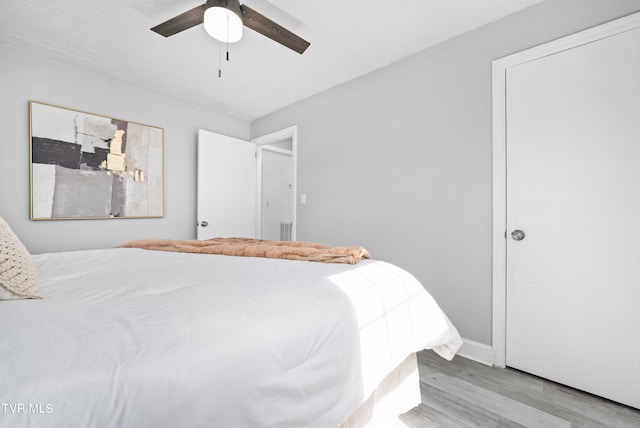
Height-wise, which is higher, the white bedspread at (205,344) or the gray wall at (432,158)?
the gray wall at (432,158)

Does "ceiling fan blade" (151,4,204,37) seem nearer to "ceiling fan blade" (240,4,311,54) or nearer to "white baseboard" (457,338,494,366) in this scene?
"ceiling fan blade" (240,4,311,54)

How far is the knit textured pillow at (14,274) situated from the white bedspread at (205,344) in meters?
0.06

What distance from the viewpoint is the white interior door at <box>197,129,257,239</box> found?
3.43 m

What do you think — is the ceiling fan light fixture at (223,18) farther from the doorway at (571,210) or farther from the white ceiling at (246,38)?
the doorway at (571,210)

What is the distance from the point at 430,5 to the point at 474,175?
120 cm

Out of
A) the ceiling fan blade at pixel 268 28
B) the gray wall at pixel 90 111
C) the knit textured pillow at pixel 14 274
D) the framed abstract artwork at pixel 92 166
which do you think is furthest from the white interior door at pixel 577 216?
the framed abstract artwork at pixel 92 166

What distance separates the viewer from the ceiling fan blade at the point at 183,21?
1639 millimetres

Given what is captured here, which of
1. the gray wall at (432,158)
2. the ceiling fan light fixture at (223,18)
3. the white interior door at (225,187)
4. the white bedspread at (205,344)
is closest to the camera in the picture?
the white bedspread at (205,344)

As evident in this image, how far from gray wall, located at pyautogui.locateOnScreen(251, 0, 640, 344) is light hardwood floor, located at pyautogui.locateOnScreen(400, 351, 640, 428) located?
0.33m

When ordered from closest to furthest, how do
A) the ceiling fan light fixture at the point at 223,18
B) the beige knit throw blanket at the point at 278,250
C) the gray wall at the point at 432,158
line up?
the beige knit throw blanket at the point at 278,250, the ceiling fan light fixture at the point at 223,18, the gray wall at the point at 432,158

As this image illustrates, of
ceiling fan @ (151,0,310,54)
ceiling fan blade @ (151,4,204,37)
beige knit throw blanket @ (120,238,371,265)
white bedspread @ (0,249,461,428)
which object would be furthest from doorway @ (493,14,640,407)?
ceiling fan blade @ (151,4,204,37)

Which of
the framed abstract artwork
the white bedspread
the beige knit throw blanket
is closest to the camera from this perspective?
the white bedspread

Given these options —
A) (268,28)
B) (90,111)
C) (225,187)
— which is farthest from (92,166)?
(268,28)

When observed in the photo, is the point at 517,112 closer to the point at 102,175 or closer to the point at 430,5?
the point at 430,5
